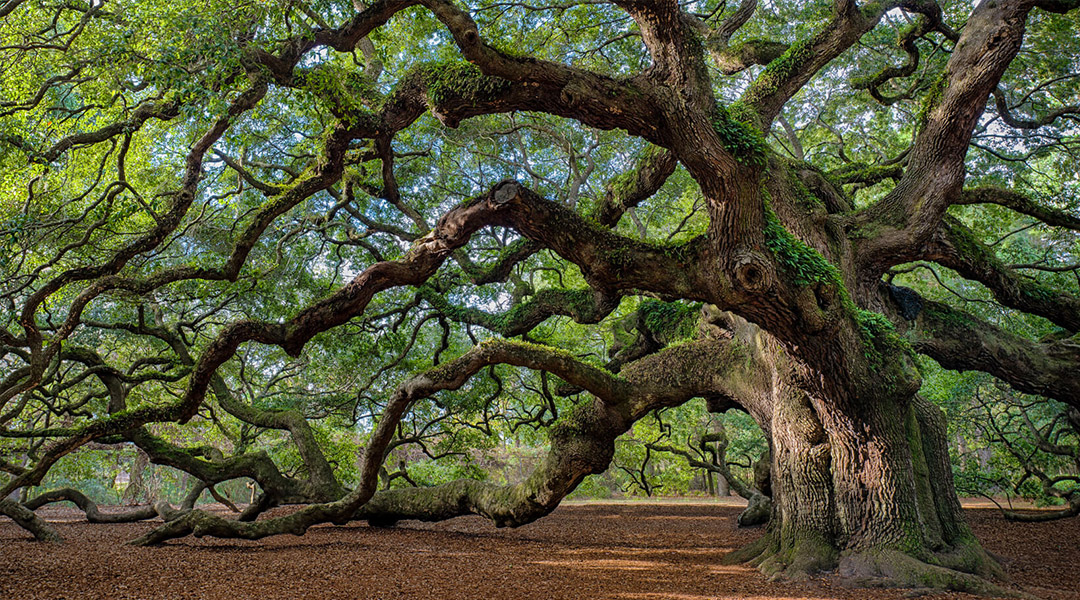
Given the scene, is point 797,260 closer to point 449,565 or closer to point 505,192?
point 505,192

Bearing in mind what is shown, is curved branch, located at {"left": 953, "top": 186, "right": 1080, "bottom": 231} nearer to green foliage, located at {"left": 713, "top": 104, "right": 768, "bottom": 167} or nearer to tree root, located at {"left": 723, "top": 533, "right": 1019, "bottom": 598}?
tree root, located at {"left": 723, "top": 533, "right": 1019, "bottom": 598}

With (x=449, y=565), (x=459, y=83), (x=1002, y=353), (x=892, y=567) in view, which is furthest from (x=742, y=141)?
(x=1002, y=353)

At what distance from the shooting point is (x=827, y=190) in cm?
713

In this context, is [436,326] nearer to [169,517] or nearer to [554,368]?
[169,517]

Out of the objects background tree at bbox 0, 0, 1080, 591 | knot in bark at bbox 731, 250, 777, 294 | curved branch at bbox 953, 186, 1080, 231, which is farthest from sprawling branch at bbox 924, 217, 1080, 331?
knot in bark at bbox 731, 250, 777, 294

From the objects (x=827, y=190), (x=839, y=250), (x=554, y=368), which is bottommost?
(x=554, y=368)

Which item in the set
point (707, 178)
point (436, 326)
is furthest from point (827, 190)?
point (436, 326)

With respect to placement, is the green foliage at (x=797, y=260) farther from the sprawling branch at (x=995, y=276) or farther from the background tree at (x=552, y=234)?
the sprawling branch at (x=995, y=276)

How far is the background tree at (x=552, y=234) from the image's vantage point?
185 inches

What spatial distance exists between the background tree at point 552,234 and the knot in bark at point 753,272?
0.03 meters

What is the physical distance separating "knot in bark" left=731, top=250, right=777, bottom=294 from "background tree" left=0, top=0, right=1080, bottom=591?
27mm

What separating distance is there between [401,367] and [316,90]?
18.6 ft

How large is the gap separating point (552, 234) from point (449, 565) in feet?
9.91

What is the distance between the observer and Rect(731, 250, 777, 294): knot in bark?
4.53 m
